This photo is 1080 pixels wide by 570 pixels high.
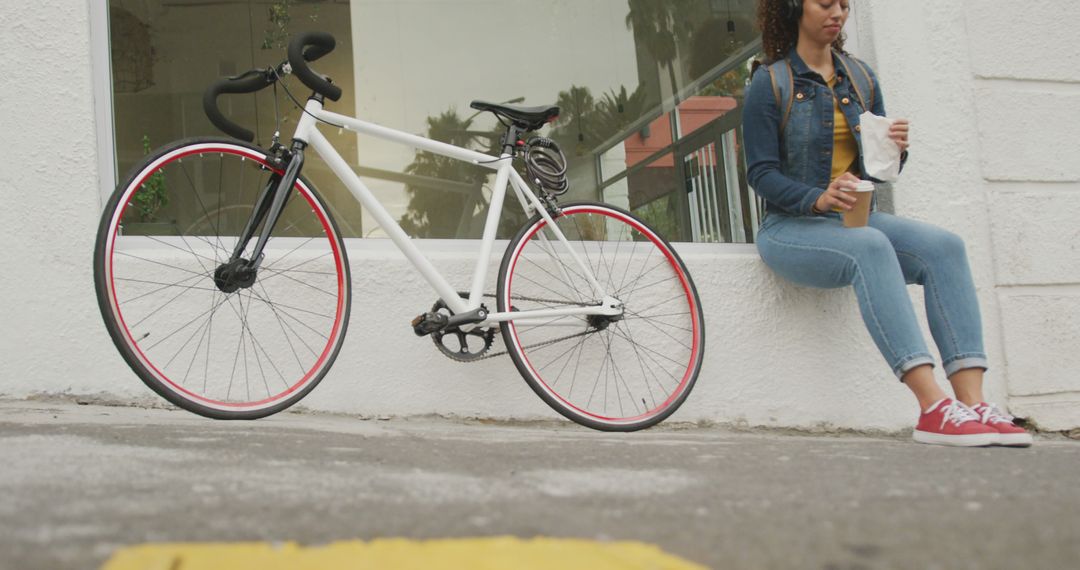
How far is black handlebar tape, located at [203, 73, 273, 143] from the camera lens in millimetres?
2273

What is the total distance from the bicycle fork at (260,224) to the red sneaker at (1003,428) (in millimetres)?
1938

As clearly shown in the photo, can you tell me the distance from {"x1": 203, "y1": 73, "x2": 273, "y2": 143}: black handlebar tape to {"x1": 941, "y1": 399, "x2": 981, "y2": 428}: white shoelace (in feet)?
6.66

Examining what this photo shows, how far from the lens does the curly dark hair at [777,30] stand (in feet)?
9.41

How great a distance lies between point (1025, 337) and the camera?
3.25m

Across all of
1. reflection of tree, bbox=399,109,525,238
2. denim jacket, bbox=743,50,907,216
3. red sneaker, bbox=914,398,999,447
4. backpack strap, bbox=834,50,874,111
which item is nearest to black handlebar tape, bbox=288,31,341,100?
reflection of tree, bbox=399,109,525,238

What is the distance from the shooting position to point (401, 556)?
97 cm

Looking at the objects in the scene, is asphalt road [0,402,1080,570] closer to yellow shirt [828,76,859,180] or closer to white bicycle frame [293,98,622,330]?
white bicycle frame [293,98,622,330]

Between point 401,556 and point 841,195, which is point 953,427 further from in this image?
point 401,556

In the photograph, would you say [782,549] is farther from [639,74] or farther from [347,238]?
[639,74]

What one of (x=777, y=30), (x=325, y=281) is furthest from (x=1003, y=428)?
(x=325, y=281)

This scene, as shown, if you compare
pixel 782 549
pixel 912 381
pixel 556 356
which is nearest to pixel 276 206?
pixel 556 356

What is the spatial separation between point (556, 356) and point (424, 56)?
1262 mm

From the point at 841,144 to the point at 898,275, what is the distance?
1.74ft

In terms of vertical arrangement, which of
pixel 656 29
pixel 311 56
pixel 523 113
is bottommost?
pixel 523 113
